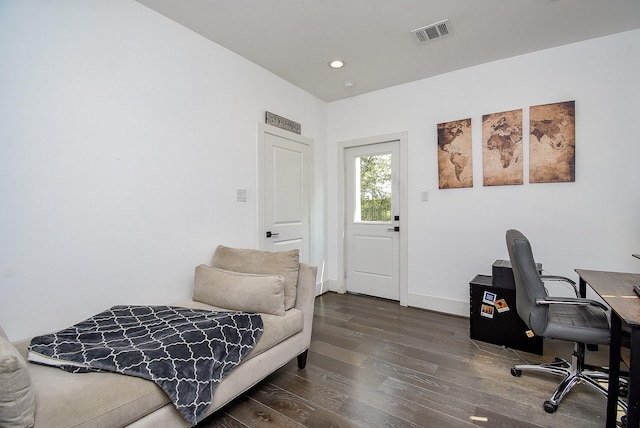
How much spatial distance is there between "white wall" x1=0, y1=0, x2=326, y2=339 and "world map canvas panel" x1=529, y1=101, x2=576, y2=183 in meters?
2.91

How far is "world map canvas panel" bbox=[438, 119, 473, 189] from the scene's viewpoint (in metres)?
3.26

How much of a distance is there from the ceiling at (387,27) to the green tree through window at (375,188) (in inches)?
44.9

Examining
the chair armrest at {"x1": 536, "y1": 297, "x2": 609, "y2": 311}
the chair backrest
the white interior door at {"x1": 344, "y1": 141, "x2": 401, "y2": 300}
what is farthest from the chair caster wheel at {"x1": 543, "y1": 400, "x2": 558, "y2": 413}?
the white interior door at {"x1": 344, "y1": 141, "x2": 401, "y2": 300}

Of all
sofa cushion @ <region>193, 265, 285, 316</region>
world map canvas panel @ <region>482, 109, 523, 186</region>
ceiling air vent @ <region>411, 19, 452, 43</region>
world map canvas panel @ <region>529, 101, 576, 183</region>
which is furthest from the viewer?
world map canvas panel @ <region>482, 109, 523, 186</region>

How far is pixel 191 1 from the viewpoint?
7.14ft

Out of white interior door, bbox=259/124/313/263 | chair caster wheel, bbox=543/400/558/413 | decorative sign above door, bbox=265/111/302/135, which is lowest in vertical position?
chair caster wheel, bbox=543/400/558/413

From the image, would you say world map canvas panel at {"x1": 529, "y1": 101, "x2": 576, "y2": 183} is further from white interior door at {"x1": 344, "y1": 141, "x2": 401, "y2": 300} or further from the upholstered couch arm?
the upholstered couch arm

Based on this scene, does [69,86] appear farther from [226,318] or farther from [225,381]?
[225,381]

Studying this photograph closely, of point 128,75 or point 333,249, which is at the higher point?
point 128,75

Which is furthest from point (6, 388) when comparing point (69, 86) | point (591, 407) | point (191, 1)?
point (591, 407)

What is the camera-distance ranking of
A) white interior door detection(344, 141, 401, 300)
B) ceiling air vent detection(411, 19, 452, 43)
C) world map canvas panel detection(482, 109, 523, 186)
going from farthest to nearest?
white interior door detection(344, 141, 401, 300) < world map canvas panel detection(482, 109, 523, 186) < ceiling air vent detection(411, 19, 452, 43)

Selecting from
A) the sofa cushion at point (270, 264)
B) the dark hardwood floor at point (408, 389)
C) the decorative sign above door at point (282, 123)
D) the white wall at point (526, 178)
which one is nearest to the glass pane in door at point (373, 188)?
the white wall at point (526, 178)

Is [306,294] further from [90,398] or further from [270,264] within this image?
[90,398]

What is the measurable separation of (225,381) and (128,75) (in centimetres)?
216
